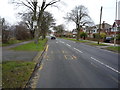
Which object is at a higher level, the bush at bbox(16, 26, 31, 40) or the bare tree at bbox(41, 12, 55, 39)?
the bare tree at bbox(41, 12, 55, 39)

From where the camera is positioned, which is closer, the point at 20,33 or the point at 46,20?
the point at 20,33

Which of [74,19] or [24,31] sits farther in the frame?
[74,19]

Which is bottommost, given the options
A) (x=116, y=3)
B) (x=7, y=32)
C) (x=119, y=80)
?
(x=119, y=80)

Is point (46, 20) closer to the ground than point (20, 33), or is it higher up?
higher up

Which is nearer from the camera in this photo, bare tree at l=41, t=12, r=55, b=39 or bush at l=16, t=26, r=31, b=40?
bush at l=16, t=26, r=31, b=40

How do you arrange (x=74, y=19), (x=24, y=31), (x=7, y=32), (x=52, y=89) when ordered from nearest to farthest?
1. (x=52, y=89)
2. (x=7, y=32)
3. (x=24, y=31)
4. (x=74, y=19)

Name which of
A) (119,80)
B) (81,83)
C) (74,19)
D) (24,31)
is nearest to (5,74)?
(81,83)

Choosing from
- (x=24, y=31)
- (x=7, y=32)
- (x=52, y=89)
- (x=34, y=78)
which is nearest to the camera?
(x=52, y=89)

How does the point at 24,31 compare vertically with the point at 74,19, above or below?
below

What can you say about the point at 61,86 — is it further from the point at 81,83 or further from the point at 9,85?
the point at 9,85

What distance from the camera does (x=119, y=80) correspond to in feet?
23.0

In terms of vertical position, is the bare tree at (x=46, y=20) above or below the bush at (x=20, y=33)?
above

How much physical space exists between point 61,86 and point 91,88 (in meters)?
1.11

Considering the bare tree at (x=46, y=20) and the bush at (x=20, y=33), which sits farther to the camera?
the bare tree at (x=46, y=20)
